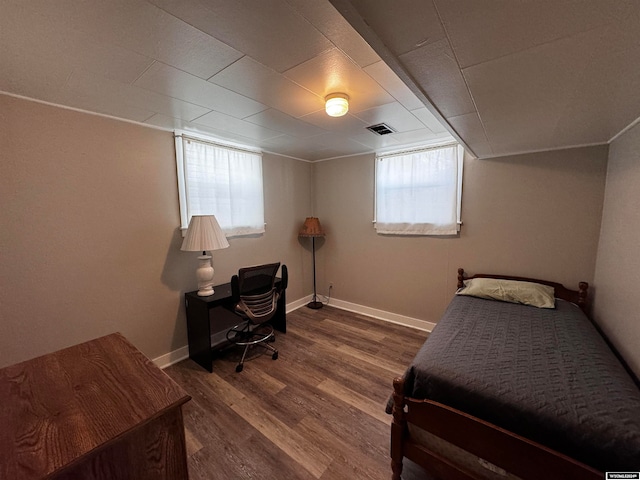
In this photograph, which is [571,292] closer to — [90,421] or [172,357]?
[90,421]

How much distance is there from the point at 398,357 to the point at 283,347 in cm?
127

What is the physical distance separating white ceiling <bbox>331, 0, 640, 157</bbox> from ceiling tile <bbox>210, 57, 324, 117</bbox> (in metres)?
0.84

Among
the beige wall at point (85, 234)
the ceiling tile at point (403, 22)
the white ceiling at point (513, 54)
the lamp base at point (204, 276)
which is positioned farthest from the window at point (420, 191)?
the beige wall at point (85, 234)

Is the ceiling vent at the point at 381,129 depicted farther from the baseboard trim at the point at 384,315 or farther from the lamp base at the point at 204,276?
the baseboard trim at the point at 384,315

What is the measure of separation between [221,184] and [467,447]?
9.99ft

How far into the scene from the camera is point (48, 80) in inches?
62.7

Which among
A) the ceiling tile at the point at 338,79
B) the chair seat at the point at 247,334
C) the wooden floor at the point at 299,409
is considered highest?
the ceiling tile at the point at 338,79

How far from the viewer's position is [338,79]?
1.62 m

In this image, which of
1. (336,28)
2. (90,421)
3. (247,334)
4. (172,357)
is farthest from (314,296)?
(336,28)

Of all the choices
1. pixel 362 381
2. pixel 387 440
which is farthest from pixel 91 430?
pixel 362 381

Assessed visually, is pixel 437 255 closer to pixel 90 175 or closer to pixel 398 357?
pixel 398 357

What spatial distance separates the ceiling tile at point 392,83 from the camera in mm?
1490

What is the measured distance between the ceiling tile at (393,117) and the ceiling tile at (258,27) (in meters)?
0.90

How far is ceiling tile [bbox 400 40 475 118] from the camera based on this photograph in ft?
3.22
